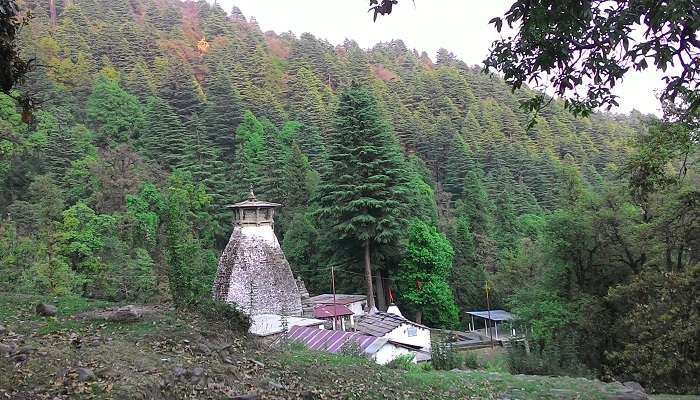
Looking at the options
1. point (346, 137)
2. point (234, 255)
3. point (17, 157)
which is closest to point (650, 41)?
point (234, 255)

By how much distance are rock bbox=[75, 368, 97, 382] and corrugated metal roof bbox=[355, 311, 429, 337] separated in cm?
1340

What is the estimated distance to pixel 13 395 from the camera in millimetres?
4707

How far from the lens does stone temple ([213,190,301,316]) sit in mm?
17578

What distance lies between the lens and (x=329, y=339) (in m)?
14.6

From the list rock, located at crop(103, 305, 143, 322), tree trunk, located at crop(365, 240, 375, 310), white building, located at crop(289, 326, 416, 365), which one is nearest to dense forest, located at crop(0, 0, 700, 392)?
tree trunk, located at crop(365, 240, 375, 310)

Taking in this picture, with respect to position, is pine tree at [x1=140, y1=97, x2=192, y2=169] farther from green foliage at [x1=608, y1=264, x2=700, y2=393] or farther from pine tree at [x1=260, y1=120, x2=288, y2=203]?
green foliage at [x1=608, y1=264, x2=700, y2=393]

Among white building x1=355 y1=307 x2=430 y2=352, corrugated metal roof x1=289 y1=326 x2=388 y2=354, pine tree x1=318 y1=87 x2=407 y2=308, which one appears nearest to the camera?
corrugated metal roof x1=289 y1=326 x2=388 y2=354

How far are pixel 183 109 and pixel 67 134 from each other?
12782mm

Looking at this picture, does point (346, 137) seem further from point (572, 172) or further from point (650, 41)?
point (650, 41)

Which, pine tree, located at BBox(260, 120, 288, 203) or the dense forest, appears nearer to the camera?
the dense forest

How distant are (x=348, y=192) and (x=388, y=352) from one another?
10.6 metres

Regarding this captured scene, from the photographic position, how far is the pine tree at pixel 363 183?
2547cm

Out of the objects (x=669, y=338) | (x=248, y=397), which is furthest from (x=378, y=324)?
(x=248, y=397)

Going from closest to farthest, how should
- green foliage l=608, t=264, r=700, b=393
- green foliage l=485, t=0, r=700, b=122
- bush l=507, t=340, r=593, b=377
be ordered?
green foliage l=485, t=0, r=700, b=122
green foliage l=608, t=264, r=700, b=393
bush l=507, t=340, r=593, b=377
